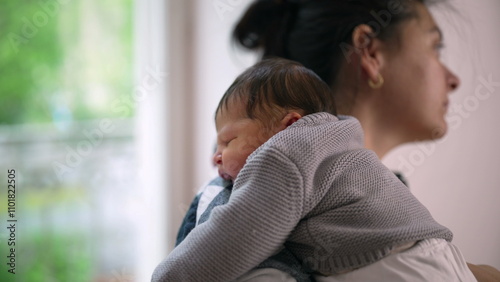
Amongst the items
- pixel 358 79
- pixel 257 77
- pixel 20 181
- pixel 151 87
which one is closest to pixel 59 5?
pixel 151 87

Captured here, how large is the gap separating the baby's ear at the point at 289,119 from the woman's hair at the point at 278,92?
0.01 meters

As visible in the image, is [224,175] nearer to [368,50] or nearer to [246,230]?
[246,230]

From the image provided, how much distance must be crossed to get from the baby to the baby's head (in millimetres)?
23

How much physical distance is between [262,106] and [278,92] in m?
0.03

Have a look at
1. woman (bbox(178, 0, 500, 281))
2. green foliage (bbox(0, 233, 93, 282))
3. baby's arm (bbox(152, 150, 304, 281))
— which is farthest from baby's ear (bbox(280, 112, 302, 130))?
green foliage (bbox(0, 233, 93, 282))

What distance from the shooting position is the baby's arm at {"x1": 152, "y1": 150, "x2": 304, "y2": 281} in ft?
2.02

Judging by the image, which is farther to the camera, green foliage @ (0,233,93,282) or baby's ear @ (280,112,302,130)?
green foliage @ (0,233,93,282)

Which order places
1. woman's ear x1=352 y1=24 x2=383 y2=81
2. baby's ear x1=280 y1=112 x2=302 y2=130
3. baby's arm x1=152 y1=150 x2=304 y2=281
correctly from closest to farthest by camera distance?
1. baby's arm x1=152 y1=150 x2=304 y2=281
2. baby's ear x1=280 y1=112 x2=302 y2=130
3. woman's ear x1=352 y1=24 x2=383 y2=81

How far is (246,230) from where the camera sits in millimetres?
615

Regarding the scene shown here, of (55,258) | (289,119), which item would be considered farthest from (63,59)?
(289,119)

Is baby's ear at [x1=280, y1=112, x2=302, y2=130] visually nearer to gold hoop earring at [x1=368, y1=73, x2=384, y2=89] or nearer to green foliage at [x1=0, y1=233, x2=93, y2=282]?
gold hoop earring at [x1=368, y1=73, x2=384, y2=89]

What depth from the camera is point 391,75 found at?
1190 mm

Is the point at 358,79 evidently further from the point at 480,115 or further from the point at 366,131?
the point at 480,115

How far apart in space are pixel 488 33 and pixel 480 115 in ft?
0.70
